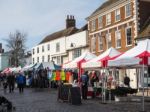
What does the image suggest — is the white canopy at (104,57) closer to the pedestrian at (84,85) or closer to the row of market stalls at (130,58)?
the row of market stalls at (130,58)

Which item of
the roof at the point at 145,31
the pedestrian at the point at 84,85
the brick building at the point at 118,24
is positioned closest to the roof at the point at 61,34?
the brick building at the point at 118,24

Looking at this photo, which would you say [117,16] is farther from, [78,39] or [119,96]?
[119,96]

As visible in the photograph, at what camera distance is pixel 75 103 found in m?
21.9

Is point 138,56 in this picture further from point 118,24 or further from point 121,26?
point 118,24

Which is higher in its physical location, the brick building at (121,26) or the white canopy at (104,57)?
the brick building at (121,26)

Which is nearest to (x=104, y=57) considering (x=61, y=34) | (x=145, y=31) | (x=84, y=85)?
(x=84, y=85)

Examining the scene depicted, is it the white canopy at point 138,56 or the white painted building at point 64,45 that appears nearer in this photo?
the white canopy at point 138,56

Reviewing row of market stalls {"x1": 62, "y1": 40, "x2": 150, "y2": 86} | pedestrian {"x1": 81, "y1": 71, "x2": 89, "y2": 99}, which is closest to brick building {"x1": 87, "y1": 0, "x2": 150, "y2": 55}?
pedestrian {"x1": 81, "y1": 71, "x2": 89, "y2": 99}

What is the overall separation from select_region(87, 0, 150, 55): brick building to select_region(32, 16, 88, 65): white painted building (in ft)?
15.8

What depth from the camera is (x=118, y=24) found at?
45.5 metres

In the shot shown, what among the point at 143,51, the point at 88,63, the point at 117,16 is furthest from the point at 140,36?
the point at 143,51

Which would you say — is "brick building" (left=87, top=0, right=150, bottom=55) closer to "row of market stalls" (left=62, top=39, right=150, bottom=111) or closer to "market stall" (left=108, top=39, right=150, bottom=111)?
"row of market stalls" (left=62, top=39, right=150, bottom=111)

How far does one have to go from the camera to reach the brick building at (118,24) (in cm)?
4234

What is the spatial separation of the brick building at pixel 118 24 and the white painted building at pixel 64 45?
481 centimetres
